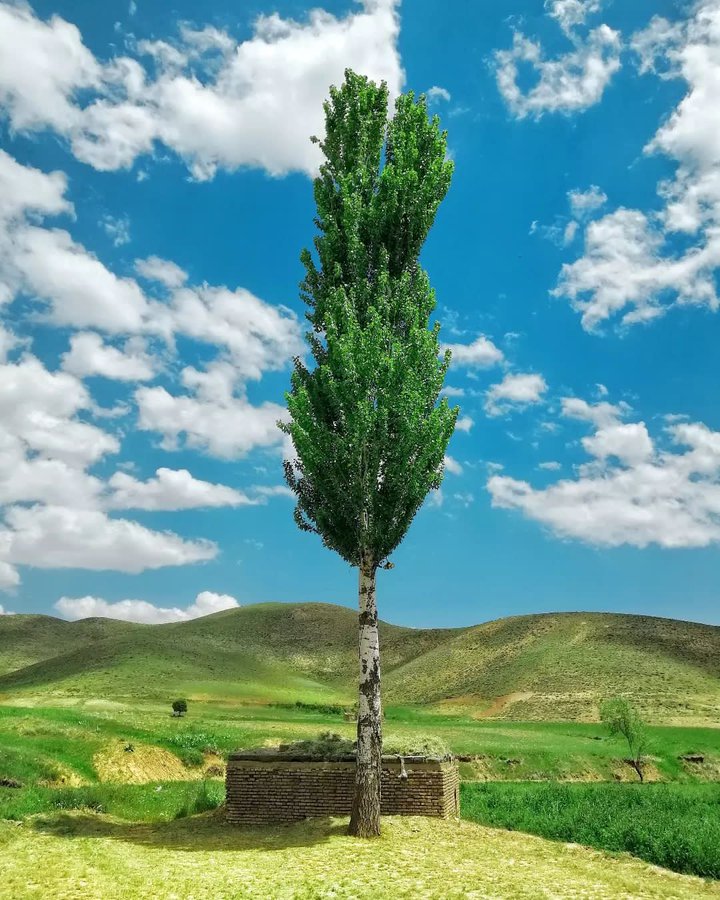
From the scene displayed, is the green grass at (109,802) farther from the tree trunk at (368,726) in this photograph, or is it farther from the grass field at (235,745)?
the tree trunk at (368,726)

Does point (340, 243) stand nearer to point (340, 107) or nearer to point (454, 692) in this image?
point (340, 107)

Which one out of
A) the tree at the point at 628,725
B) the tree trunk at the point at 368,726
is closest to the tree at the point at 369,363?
the tree trunk at the point at 368,726

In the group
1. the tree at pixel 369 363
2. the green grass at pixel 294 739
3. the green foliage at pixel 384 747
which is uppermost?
the tree at pixel 369 363

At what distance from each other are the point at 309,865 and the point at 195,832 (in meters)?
6.04

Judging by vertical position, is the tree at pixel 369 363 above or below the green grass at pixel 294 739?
above

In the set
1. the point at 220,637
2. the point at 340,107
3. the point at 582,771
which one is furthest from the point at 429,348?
the point at 220,637

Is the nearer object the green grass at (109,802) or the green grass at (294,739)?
the green grass at (109,802)

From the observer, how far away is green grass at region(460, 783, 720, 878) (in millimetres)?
16438

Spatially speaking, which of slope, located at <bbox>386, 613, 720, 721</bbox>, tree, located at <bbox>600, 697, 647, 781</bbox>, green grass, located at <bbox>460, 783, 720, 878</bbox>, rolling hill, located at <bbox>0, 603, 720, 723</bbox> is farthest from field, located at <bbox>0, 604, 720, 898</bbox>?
tree, located at <bbox>600, 697, 647, 781</bbox>

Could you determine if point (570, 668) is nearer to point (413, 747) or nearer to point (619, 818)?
point (619, 818)

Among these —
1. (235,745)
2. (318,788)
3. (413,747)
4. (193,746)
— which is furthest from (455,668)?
(318,788)

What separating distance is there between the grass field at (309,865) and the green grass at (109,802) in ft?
4.40

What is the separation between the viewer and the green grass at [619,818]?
16.4 meters

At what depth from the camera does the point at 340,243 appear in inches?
925
